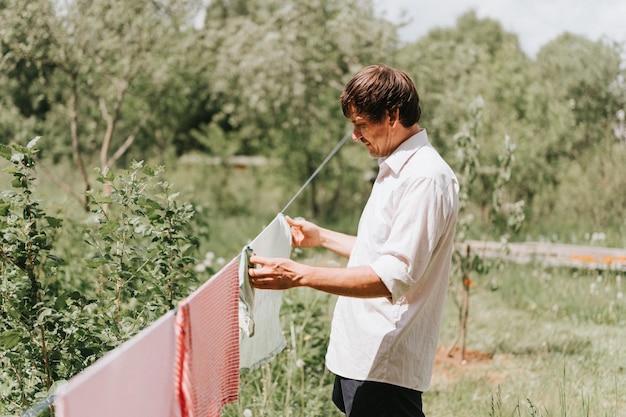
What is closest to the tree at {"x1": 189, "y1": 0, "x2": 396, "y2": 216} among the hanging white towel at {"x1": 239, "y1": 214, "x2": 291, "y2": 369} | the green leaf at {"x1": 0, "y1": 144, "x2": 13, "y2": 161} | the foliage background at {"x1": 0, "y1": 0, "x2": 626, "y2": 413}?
the foliage background at {"x1": 0, "y1": 0, "x2": 626, "y2": 413}

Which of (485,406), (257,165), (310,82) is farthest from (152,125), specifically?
(485,406)

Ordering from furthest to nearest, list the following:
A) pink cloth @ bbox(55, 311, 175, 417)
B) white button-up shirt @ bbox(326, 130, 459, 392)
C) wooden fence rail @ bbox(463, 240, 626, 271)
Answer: wooden fence rail @ bbox(463, 240, 626, 271) < white button-up shirt @ bbox(326, 130, 459, 392) < pink cloth @ bbox(55, 311, 175, 417)

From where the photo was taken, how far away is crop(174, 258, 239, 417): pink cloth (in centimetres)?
173

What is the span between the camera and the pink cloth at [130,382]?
49.2 inches

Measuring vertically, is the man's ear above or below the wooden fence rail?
above

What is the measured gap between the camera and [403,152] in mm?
2100

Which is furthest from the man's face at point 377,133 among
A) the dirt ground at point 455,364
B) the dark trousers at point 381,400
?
the dirt ground at point 455,364

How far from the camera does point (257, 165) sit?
1423 centimetres

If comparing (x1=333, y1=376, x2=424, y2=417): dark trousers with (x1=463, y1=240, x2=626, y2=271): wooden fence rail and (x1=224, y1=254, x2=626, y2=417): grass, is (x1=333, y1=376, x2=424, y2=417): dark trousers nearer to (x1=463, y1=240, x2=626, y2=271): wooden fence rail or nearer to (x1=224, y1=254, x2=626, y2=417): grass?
(x1=224, y1=254, x2=626, y2=417): grass

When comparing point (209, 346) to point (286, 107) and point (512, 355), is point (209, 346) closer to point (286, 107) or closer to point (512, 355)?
point (512, 355)

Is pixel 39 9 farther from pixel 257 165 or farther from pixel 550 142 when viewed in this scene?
pixel 550 142

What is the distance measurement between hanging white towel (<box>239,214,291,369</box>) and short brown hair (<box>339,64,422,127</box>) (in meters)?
0.63

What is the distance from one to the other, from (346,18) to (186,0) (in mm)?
2574

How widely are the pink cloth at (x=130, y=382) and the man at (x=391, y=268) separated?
515 millimetres
